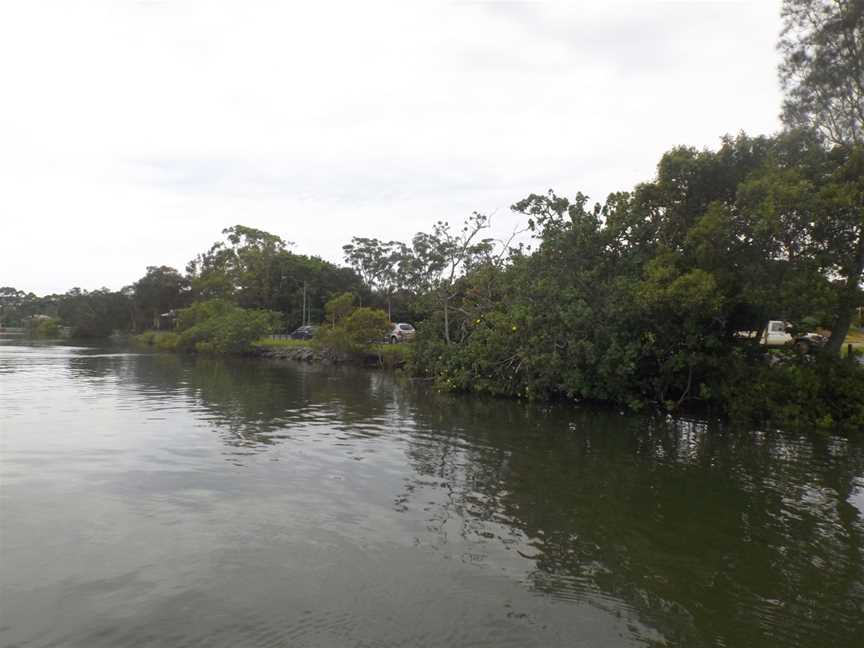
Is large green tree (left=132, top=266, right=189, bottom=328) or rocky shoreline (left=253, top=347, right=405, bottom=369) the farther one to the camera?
large green tree (left=132, top=266, right=189, bottom=328)

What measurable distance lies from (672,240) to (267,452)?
15.0 meters

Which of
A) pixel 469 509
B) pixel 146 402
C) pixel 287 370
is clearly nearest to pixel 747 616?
pixel 469 509

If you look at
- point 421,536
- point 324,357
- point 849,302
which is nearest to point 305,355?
point 324,357

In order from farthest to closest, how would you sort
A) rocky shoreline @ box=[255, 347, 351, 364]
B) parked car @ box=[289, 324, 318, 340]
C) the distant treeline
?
parked car @ box=[289, 324, 318, 340] → rocky shoreline @ box=[255, 347, 351, 364] → the distant treeline

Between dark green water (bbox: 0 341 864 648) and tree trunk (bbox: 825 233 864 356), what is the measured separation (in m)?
4.18

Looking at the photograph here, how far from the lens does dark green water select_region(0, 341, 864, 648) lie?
19.6ft

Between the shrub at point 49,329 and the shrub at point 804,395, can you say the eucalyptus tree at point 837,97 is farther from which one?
the shrub at point 49,329

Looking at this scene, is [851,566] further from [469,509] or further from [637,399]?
[637,399]

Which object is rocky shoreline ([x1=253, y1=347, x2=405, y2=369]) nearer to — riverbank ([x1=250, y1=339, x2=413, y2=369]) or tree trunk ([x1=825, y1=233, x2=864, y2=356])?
riverbank ([x1=250, y1=339, x2=413, y2=369])

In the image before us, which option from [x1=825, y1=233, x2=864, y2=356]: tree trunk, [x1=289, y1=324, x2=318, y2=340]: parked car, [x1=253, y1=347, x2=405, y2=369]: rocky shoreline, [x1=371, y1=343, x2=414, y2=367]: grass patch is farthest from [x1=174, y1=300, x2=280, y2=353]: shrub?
[x1=825, y1=233, x2=864, y2=356]: tree trunk

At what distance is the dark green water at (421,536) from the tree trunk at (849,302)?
165 inches

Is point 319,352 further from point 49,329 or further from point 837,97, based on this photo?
point 49,329

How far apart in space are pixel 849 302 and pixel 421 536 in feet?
50.3

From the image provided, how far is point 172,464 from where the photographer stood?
1203cm
